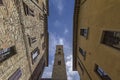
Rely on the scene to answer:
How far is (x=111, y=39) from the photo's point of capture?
9438mm

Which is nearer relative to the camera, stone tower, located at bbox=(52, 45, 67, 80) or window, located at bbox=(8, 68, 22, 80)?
window, located at bbox=(8, 68, 22, 80)

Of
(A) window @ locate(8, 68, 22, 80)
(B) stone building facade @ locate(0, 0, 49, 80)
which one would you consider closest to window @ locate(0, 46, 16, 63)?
(B) stone building facade @ locate(0, 0, 49, 80)

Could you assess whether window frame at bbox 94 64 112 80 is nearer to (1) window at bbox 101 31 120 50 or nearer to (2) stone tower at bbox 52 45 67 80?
(1) window at bbox 101 31 120 50

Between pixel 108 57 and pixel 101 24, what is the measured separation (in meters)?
2.79

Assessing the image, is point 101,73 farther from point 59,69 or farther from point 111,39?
point 59,69

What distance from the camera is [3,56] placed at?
9.29m

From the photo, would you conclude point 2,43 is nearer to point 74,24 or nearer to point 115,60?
point 115,60

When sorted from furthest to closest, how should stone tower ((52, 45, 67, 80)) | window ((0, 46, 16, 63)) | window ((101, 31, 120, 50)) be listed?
stone tower ((52, 45, 67, 80)), window ((0, 46, 16, 63)), window ((101, 31, 120, 50))

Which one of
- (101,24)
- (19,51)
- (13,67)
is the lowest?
(13,67)

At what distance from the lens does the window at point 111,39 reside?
8.50 metres

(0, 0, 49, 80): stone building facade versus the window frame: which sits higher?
(0, 0, 49, 80): stone building facade

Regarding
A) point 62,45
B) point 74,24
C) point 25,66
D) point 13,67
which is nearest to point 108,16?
point 13,67

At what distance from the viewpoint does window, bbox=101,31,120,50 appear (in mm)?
8500

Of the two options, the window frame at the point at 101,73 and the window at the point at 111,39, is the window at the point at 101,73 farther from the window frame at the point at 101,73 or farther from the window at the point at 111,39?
the window at the point at 111,39
